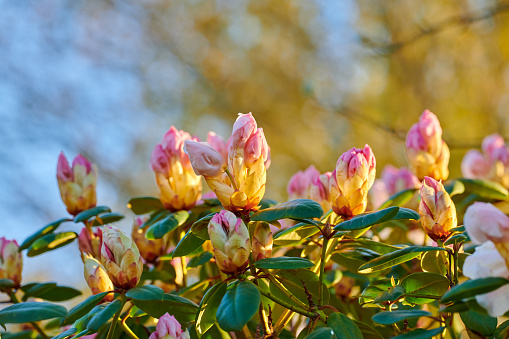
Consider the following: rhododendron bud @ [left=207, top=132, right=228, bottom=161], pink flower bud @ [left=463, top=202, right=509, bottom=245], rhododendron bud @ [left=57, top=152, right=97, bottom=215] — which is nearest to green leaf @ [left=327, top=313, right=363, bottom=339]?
pink flower bud @ [left=463, top=202, right=509, bottom=245]

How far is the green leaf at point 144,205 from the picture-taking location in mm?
759

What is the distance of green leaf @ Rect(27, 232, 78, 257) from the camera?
0.74 metres

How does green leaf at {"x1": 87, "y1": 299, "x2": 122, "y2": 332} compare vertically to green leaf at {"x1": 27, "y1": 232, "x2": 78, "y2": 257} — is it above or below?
below

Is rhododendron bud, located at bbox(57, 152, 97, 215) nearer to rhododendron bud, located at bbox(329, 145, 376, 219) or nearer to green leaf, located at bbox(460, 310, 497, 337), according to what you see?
rhododendron bud, located at bbox(329, 145, 376, 219)

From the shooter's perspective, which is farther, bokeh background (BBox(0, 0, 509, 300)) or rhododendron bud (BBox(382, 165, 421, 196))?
bokeh background (BBox(0, 0, 509, 300))

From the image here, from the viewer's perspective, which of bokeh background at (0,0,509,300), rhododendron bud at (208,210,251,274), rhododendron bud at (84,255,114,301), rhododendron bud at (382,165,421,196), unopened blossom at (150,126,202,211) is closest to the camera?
rhododendron bud at (208,210,251,274)

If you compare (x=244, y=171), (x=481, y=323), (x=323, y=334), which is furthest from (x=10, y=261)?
(x=481, y=323)

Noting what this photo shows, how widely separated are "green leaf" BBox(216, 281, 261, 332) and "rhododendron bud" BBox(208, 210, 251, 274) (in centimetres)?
3

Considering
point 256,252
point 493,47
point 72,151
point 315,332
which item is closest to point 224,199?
point 256,252

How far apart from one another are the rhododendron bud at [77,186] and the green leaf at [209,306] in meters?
0.37

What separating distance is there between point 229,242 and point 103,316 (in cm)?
13

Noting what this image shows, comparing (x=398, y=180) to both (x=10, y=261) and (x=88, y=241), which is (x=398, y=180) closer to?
(x=88, y=241)

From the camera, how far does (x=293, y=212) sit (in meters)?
0.51

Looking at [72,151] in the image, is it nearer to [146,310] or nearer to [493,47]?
[493,47]
